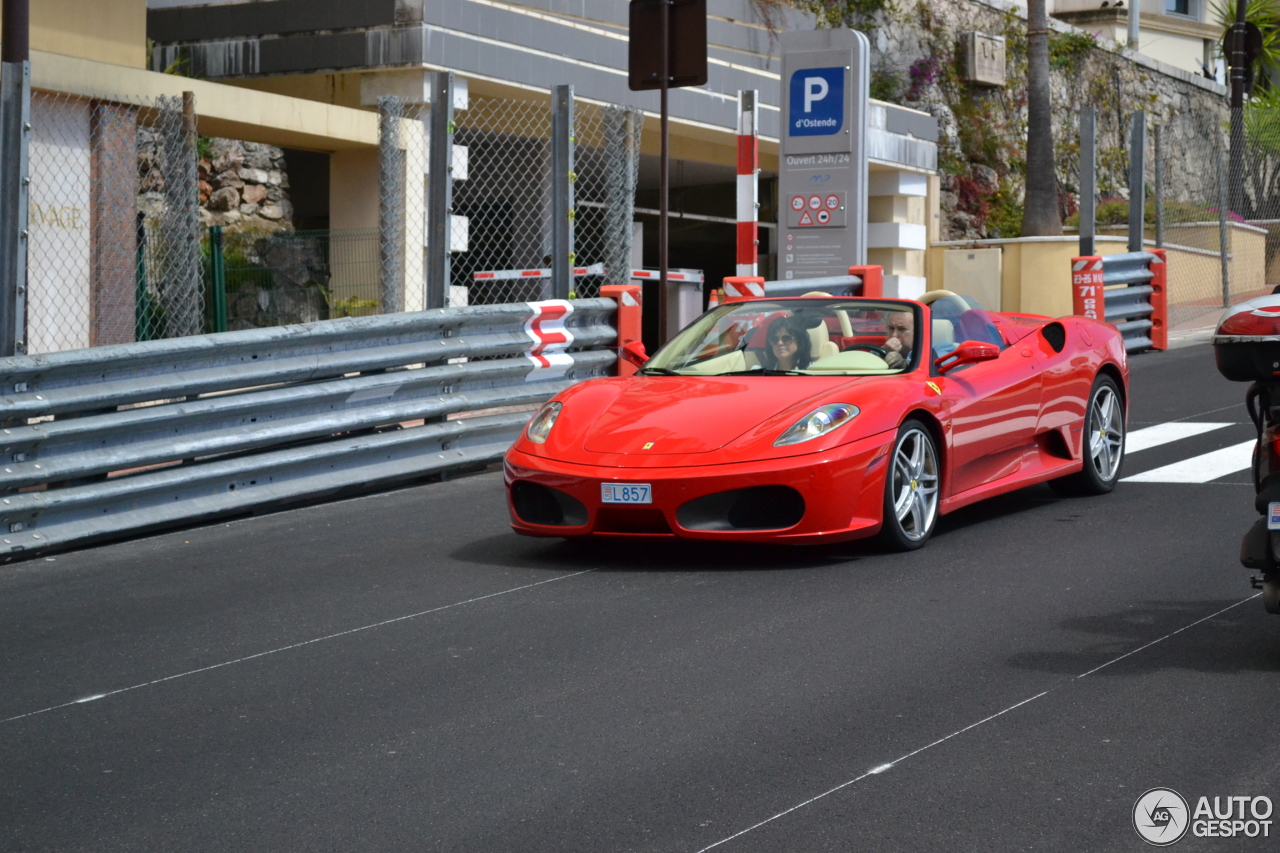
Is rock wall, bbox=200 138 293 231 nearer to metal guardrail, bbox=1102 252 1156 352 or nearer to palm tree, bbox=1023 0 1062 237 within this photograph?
metal guardrail, bbox=1102 252 1156 352

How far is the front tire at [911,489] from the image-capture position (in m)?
7.14

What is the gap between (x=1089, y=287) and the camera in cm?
1667

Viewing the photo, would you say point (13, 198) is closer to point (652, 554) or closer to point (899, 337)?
point (652, 554)

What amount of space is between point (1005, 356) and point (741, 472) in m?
2.23

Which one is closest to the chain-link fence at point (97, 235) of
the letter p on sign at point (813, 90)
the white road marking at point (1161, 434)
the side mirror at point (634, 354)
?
→ the side mirror at point (634, 354)

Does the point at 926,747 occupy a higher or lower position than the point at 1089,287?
lower

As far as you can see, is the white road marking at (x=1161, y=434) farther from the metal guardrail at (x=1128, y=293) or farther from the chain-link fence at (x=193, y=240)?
the metal guardrail at (x=1128, y=293)

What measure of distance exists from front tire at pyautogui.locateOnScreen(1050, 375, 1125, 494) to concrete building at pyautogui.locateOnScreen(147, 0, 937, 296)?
8890mm

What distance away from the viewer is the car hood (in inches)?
277

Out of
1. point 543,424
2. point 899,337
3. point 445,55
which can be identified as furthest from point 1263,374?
point 445,55

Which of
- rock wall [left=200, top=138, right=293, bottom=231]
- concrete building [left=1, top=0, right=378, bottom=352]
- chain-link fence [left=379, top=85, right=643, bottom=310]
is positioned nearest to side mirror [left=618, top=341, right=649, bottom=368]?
chain-link fence [left=379, top=85, right=643, bottom=310]

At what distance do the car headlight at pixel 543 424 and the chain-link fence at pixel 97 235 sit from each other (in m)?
5.68

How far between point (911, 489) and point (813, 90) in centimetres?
795

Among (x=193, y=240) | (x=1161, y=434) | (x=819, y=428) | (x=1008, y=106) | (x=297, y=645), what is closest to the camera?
(x=297, y=645)
